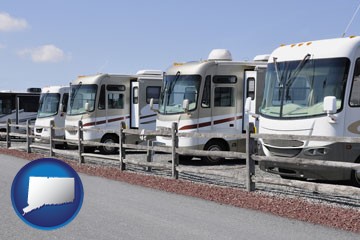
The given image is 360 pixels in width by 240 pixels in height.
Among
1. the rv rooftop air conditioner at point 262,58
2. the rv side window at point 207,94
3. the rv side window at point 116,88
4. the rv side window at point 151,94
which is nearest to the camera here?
the rv side window at point 207,94

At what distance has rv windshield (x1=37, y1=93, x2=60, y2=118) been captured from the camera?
75.0 feet

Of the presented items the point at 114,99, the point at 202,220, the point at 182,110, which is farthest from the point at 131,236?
the point at 114,99

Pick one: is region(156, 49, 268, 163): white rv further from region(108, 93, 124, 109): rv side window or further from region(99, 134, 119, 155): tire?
region(108, 93, 124, 109): rv side window

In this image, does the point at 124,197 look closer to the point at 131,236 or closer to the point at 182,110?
the point at 131,236

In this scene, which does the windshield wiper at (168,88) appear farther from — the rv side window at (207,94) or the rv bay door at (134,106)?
the rv bay door at (134,106)

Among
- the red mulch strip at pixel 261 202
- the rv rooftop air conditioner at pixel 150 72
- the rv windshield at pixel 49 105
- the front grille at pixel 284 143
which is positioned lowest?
the red mulch strip at pixel 261 202

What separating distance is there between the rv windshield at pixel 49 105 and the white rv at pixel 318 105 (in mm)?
14673

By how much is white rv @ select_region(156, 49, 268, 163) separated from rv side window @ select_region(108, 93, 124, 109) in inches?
179

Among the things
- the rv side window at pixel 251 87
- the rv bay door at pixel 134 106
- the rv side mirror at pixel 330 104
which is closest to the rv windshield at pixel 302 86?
the rv side mirror at pixel 330 104

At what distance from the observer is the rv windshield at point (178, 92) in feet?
48.9

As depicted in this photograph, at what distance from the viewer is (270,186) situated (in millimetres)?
10023

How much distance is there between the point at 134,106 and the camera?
772 inches

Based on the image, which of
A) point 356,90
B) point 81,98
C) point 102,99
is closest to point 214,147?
point 356,90

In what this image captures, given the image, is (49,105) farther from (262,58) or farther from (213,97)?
(262,58)
